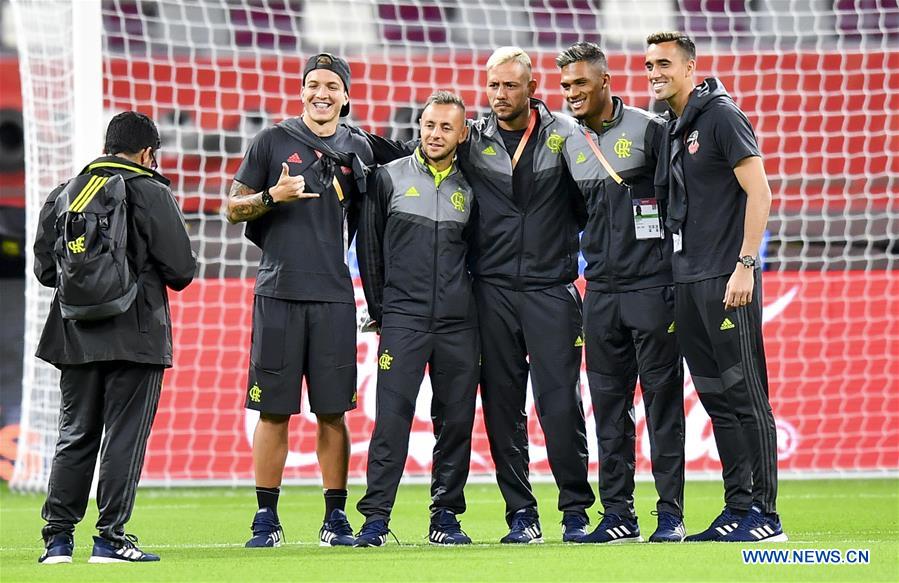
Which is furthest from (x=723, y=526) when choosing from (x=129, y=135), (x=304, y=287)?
(x=129, y=135)

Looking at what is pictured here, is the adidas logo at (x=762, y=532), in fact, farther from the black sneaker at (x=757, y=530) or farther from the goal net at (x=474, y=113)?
the goal net at (x=474, y=113)

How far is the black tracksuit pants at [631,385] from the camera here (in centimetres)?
543

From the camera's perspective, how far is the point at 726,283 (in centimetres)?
523

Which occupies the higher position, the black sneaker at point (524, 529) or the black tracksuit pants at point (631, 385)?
the black tracksuit pants at point (631, 385)

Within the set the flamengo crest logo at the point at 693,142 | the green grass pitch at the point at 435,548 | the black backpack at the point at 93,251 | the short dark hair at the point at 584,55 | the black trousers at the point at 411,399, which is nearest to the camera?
the green grass pitch at the point at 435,548

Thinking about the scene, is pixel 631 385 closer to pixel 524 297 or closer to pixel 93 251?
pixel 524 297

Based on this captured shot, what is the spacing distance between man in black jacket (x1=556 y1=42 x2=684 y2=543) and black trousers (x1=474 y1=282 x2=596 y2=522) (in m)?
0.09

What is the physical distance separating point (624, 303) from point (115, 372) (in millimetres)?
2010

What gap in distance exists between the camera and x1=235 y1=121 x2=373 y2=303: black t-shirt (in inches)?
215

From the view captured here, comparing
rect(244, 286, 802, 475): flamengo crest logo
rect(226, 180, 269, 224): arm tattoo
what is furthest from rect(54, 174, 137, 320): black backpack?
rect(244, 286, 802, 475): flamengo crest logo

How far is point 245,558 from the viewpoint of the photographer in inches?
193

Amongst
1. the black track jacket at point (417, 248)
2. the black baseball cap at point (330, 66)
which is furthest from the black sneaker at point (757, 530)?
the black baseball cap at point (330, 66)

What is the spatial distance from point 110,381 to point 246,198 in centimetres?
99

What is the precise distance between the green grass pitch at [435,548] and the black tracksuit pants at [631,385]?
408 mm
